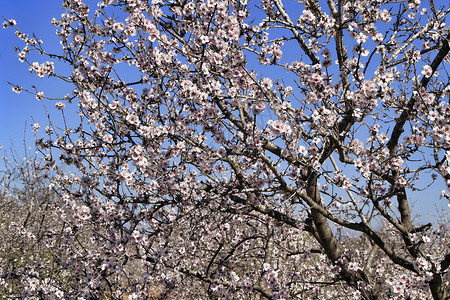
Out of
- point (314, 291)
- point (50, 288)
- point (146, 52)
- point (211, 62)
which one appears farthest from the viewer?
point (314, 291)

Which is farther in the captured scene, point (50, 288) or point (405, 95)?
point (50, 288)

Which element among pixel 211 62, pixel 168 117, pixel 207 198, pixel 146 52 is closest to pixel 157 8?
pixel 146 52

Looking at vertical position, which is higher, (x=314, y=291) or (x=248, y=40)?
(x=248, y=40)

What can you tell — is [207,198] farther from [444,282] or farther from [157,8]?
[444,282]

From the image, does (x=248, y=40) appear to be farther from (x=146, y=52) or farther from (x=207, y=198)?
(x=207, y=198)

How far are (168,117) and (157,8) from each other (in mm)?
1369

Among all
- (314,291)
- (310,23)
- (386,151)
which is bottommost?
(314,291)

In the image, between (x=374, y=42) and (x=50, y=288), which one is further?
(x=50, y=288)

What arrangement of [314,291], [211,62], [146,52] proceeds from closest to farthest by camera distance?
[211,62], [146,52], [314,291]

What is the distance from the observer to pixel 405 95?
4750 mm

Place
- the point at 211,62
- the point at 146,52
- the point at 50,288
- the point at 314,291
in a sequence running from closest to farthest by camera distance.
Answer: the point at 211,62 < the point at 146,52 < the point at 50,288 < the point at 314,291

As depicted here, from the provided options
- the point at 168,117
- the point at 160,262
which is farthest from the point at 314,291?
the point at 168,117

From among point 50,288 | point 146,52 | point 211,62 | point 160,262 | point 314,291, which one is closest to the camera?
point 211,62

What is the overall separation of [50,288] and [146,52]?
3.78 meters
